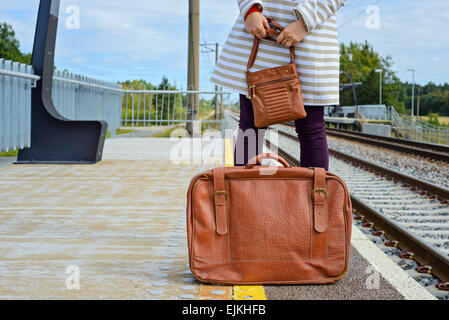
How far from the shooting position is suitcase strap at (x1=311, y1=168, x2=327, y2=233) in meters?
2.31

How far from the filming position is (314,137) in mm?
2754

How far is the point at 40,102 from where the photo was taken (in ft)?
21.1

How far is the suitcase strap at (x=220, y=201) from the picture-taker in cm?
230

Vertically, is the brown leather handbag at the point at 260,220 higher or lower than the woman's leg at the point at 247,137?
lower

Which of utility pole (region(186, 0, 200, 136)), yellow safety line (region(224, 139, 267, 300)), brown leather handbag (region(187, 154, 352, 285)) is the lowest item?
yellow safety line (region(224, 139, 267, 300))

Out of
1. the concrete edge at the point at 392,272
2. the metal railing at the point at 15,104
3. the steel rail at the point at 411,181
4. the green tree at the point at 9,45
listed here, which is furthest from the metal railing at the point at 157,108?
the green tree at the point at 9,45

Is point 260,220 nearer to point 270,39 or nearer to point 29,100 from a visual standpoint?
point 270,39

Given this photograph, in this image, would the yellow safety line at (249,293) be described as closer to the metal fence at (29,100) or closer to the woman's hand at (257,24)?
the woman's hand at (257,24)

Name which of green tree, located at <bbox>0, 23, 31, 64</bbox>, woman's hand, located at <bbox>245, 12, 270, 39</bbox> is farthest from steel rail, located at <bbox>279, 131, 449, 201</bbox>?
green tree, located at <bbox>0, 23, 31, 64</bbox>

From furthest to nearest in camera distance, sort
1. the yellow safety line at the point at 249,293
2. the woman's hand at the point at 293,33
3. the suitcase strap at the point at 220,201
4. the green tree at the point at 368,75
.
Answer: the green tree at the point at 368,75 → the woman's hand at the point at 293,33 → the suitcase strap at the point at 220,201 → the yellow safety line at the point at 249,293

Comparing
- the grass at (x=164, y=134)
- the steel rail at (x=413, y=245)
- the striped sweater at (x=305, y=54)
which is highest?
the striped sweater at (x=305, y=54)

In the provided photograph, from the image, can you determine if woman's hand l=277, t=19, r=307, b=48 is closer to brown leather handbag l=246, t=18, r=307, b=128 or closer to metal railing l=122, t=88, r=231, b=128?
brown leather handbag l=246, t=18, r=307, b=128

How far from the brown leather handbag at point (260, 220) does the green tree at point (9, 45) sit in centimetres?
5912

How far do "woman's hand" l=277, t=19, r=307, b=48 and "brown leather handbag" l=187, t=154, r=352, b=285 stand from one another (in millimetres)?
651
